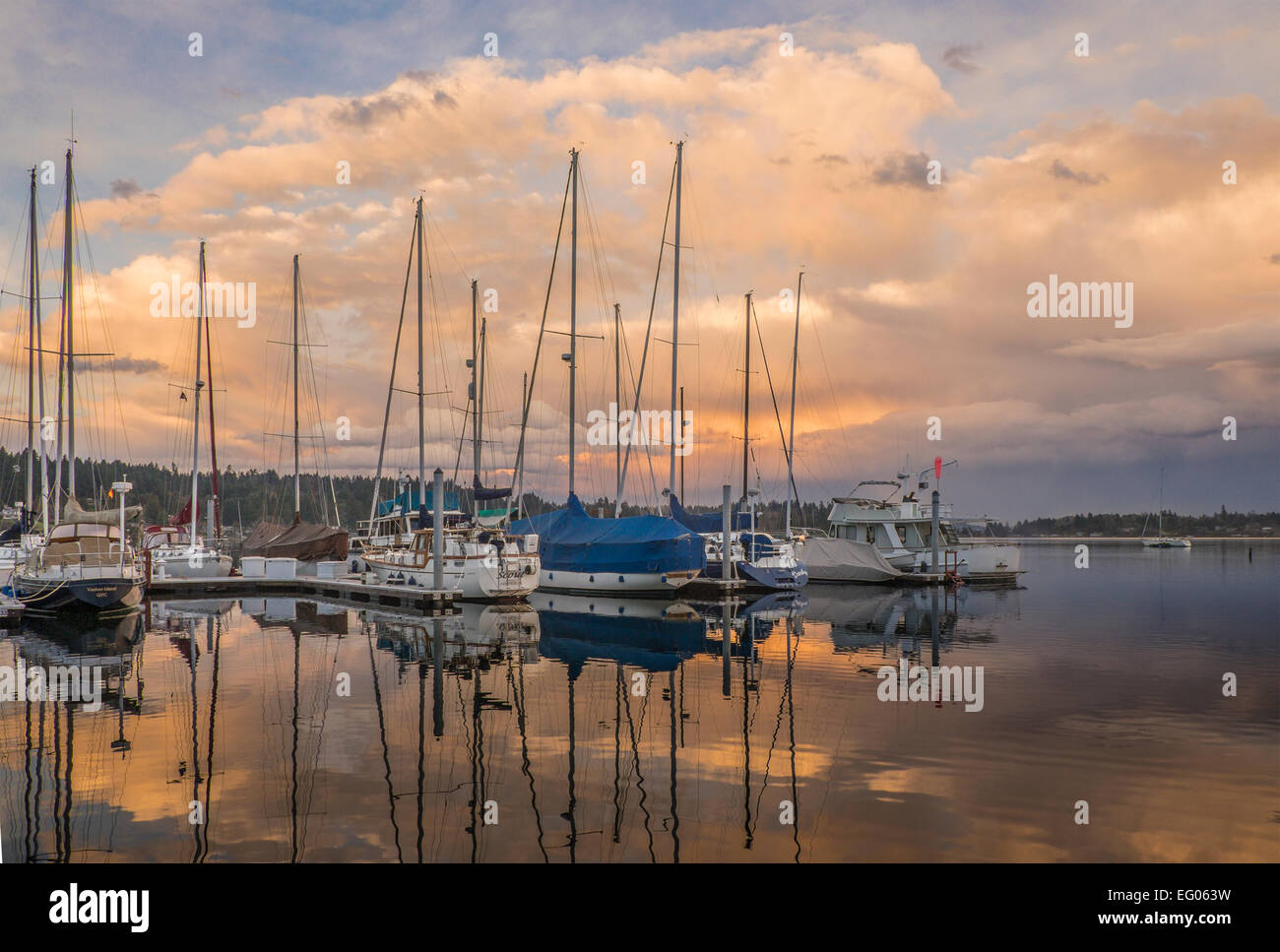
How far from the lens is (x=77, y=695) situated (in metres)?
17.8

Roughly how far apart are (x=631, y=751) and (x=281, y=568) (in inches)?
1538

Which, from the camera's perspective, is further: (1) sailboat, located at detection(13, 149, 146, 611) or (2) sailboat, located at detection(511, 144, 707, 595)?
(2) sailboat, located at detection(511, 144, 707, 595)


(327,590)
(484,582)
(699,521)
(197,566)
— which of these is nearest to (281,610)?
(327,590)

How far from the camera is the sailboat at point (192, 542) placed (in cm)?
4578

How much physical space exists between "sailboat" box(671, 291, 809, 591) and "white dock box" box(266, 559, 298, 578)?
21.4m

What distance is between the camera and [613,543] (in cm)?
4178

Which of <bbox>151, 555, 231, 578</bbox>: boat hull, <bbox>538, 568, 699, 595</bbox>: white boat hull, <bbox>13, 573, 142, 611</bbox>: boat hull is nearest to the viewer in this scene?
<bbox>13, 573, 142, 611</bbox>: boat hull

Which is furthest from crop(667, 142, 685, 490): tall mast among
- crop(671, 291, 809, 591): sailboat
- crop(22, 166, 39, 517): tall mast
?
crop(22, 166, 39, 517): tall mast

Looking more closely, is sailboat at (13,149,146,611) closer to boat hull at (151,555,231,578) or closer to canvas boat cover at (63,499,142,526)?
canvas boat cover at (63,499,142,526)

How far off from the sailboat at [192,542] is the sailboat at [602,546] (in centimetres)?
1688

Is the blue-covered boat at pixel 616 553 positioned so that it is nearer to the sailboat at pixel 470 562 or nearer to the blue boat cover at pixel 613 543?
the blue boat cover at pixel 613 543

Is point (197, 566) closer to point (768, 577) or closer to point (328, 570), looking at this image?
point (328, 570)

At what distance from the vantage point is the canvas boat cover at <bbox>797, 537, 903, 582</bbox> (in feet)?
170
